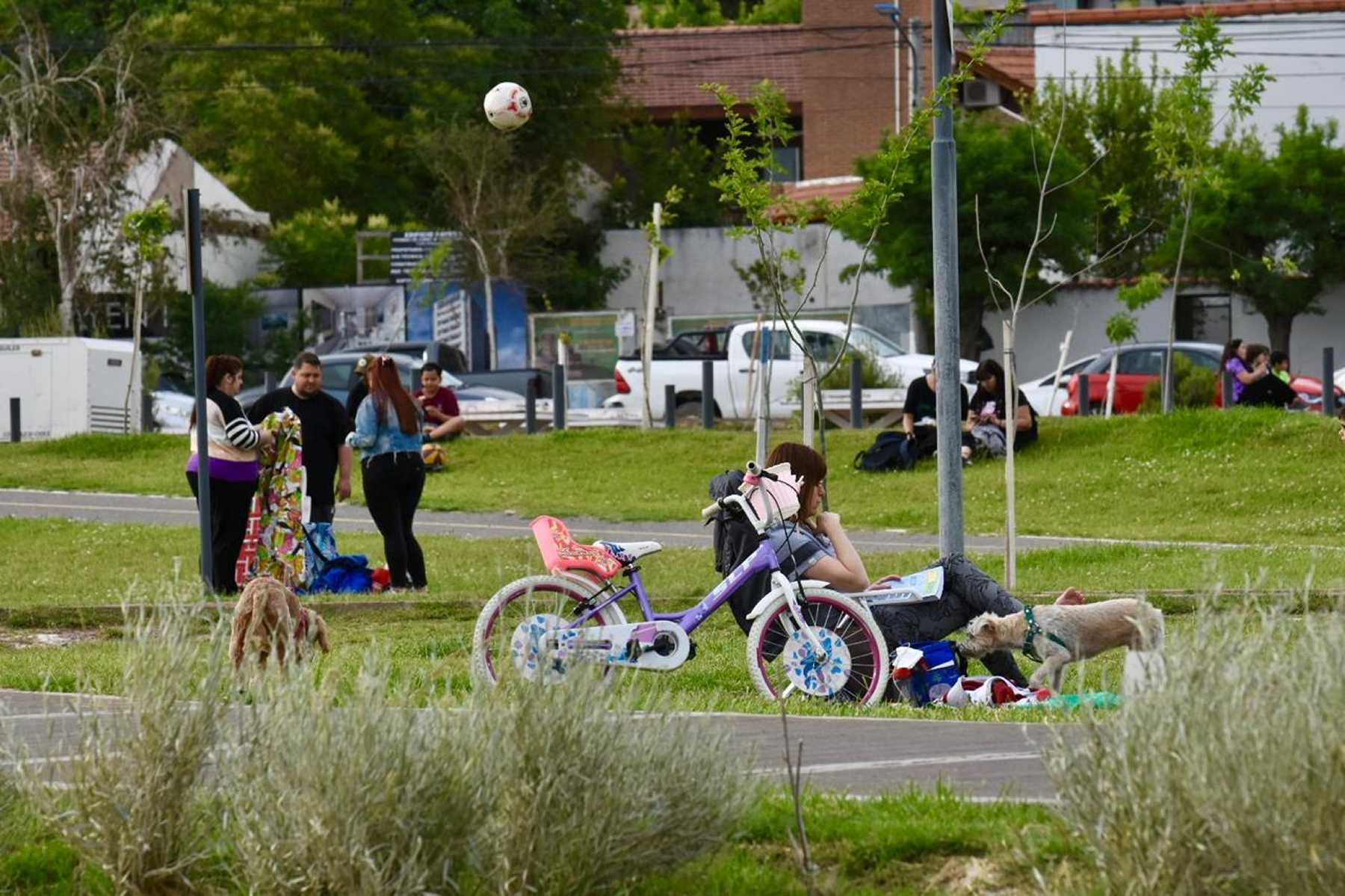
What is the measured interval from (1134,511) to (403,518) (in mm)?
8693

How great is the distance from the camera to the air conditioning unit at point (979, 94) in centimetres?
1834

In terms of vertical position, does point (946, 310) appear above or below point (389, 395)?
above

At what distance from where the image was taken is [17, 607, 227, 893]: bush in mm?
6688

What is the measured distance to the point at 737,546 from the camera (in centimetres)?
1071

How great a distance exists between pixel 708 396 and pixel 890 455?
20.0ft

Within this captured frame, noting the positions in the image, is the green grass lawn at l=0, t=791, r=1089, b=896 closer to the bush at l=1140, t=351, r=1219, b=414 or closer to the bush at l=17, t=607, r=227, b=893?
the bush at l=17, t=607, r=227, b=893

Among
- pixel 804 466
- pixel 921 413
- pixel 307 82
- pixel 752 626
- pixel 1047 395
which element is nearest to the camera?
pixel 752 626

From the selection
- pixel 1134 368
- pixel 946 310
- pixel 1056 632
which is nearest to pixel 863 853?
pixel 1056 632

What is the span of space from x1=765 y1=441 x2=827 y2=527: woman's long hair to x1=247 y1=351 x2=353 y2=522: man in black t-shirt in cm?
606

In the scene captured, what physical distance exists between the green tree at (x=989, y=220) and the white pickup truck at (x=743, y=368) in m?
3.05

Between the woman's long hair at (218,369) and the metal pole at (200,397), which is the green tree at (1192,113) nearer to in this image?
the woman's long hair at (218,369)

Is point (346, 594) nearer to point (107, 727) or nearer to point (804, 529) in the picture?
point (804, 529)

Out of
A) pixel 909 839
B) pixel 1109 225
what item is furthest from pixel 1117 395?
pixel 909 839

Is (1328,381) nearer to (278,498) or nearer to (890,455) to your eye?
(890,455)
